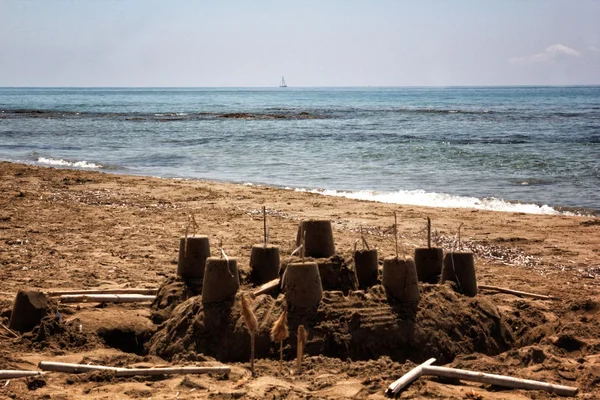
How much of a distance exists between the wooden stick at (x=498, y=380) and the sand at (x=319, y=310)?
0.05 m

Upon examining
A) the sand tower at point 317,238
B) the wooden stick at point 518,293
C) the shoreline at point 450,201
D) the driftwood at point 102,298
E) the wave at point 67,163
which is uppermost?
the sand tower at point 317,238

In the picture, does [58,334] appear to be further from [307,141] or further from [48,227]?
[307,141]

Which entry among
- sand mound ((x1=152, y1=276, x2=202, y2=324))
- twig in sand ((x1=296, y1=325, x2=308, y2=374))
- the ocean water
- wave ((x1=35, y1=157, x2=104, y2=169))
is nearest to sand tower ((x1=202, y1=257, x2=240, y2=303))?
sand mound ((x1=152, y1=276, x2=202, y2=324))

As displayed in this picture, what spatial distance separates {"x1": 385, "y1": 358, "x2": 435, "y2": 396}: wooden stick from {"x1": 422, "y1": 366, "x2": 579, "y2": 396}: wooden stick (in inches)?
1.9

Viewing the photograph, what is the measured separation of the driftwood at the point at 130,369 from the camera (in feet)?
15.1

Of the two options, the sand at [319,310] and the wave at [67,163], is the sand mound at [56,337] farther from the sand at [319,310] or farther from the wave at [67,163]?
the wave at [67,163]

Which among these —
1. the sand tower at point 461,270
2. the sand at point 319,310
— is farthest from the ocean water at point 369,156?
the sand tower at point 461,270

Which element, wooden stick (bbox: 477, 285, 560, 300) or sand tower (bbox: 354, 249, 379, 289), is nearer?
sand tower (bbox: 354, 249, 379, 289)

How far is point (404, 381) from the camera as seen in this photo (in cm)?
439

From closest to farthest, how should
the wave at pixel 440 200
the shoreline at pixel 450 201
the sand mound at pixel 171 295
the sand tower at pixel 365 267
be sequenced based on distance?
the sand mound at pixel 171 295 → the sand tower at pixel 365 267 → the shoreline at pixel 450 201 → the wave at pixel 440 200

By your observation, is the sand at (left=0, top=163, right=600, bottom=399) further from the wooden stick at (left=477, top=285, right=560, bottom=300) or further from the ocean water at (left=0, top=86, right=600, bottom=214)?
the ocean water at (left=0, top=86, right=600, bottom=214)

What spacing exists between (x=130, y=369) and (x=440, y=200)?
30.1 ft

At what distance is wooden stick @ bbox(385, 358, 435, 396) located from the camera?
431 centimetres

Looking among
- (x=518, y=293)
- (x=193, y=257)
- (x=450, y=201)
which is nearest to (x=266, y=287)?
(x=193, y=257)
